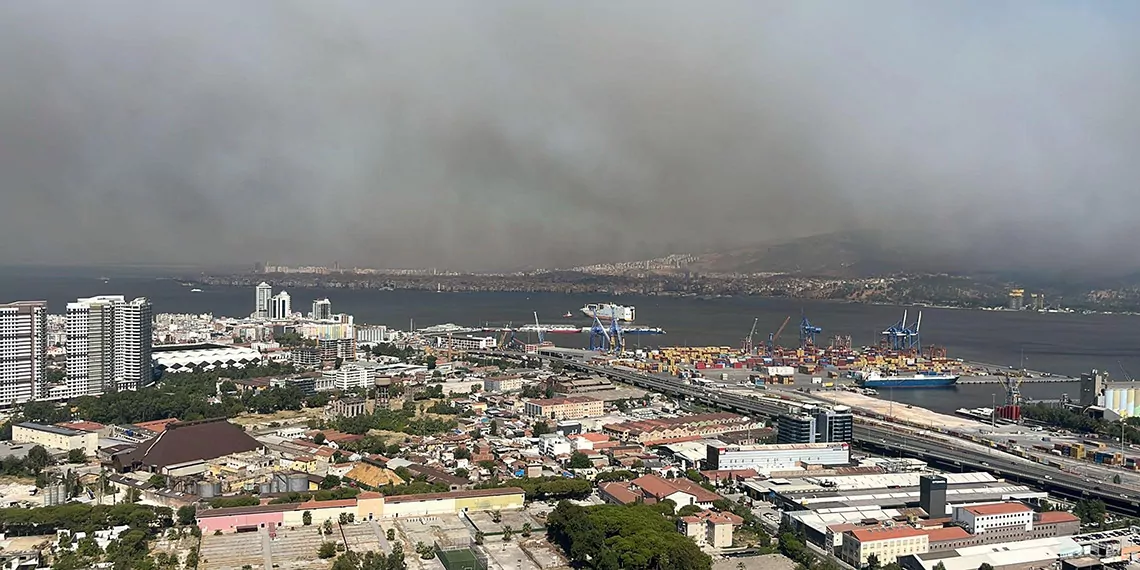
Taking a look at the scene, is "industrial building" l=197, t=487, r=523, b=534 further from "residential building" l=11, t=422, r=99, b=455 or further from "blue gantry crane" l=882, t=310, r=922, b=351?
"blue gantry crane" l=882, t=310, r=922, b=351

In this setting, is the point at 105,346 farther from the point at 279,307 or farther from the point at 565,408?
the point at 279,307

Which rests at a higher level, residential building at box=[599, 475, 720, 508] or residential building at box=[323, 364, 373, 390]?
residential building at box=[323, 364, 373, 390]

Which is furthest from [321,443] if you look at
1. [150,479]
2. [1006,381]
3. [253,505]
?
[1006,381]

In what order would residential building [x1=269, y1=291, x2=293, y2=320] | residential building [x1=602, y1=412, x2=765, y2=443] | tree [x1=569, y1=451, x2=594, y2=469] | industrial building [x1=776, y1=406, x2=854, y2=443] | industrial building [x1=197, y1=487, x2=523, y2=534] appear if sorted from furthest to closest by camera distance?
1. residential building [x1=269, y1=291, x2=293, y2=320]
2. residential building [x1=602, y1=412, x2=765, y2=443]
3. industrial building [x1=776, y1=406, x2=854, y2=443]
4. tree [x1=569, y1=451, x2=594, y2=469]
5. industrial building [x1=197, y1=487, x2=523, y2=534]

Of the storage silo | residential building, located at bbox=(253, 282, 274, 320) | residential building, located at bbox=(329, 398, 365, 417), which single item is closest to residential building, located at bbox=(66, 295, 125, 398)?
residential building, located at bbox=(329, 398, 365, 417)

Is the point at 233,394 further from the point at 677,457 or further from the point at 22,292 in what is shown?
the point at 22,292

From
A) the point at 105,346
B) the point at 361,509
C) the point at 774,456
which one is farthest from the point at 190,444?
the point at 105,346
